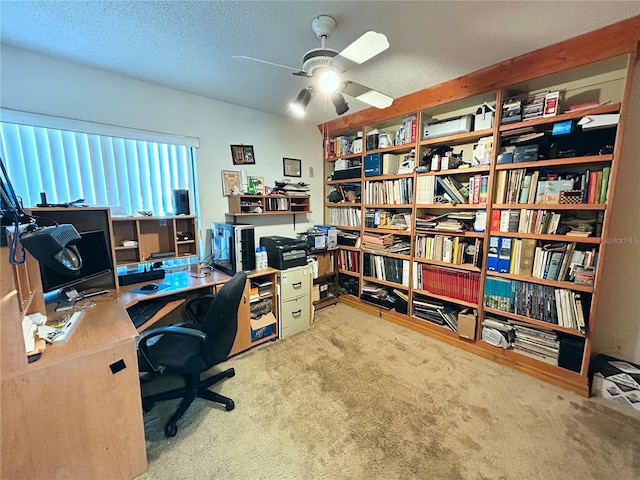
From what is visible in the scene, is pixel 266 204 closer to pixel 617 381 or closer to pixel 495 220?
pixel 495 220

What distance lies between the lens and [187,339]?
1.72 meters

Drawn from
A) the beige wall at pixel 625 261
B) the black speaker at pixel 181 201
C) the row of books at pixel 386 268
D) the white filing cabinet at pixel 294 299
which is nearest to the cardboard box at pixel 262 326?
the white filing cabinet at pixel 294 299

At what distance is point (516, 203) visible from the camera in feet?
6.91

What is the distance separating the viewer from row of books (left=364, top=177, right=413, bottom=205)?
2801 mm

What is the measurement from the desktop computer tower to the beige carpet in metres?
0.83

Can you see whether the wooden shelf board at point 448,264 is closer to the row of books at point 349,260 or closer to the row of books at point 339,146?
the row of books at point 349,260

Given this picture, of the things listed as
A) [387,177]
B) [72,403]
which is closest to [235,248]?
[72,403]

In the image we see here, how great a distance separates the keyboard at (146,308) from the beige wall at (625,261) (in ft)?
10.8

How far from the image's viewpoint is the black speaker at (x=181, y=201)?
237cm

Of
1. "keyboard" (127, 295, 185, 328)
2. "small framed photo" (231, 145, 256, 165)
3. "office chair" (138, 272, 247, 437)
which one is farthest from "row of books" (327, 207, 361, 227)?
"keyboard" (127, 295, 185, 328)

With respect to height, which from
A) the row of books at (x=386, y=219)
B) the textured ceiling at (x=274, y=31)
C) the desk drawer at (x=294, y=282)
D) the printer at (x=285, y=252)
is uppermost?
the textured ceiling at (x=274, y=31)

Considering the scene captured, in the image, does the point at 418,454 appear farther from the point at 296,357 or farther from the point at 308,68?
the point at 308,68

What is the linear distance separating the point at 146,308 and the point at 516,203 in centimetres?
296

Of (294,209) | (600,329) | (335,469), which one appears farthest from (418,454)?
(294,209)
